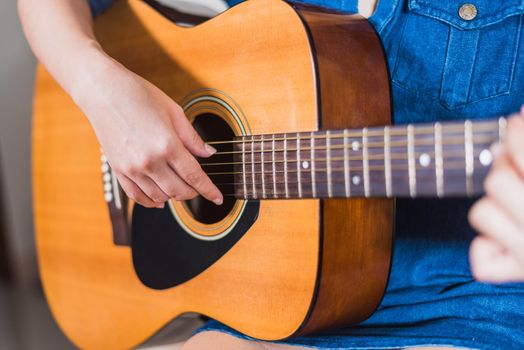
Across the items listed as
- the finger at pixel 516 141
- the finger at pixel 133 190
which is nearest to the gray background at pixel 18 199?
the finger at pixel 133 190

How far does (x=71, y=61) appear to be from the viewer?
2.91ft

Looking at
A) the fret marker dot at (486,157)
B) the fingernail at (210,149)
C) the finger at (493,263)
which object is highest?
the fingernail at (210,149)

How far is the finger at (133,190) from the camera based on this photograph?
0.84 metres

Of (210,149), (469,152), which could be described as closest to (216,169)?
(210,149)

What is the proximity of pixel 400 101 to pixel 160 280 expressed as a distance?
476mm

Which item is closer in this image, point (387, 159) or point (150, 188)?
point (387, 159)

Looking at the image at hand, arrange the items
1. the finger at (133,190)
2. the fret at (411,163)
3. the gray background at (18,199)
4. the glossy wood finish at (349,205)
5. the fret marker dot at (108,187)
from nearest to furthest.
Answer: the fret at (411,163) < the glossy wood finish at (349,205) < the finger at (133,190) < the fret marker dot at (108,187) < the gray background at (18,199)

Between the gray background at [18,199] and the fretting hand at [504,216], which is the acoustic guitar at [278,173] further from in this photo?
the gray background at [18,199]

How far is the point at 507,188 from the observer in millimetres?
498

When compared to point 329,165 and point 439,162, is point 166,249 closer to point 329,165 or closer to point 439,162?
point 329,165

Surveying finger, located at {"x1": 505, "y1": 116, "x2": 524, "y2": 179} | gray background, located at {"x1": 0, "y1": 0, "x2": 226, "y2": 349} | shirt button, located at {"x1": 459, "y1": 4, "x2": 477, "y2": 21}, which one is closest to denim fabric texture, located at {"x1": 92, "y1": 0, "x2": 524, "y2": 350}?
shirt button, located at {"x1": 459, "y1": 4, "x2": 477, "y2": 21}

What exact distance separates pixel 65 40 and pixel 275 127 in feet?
1.31

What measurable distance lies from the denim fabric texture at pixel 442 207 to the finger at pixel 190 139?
0.88 feet

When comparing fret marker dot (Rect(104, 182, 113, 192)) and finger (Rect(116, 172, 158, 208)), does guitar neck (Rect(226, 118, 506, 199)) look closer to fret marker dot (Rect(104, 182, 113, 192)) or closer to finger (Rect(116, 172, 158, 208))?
finger (Rect(116, 172, 158, 208))
